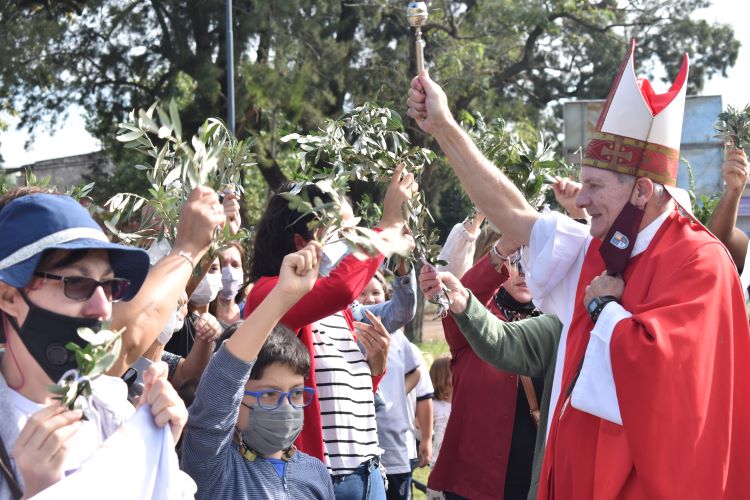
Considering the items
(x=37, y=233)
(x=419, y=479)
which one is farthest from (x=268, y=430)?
(x=419, y=479)

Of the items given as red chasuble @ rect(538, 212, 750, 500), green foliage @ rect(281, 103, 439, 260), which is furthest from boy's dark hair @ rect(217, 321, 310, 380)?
red chasuble @ rect(538, 212, 750, 500)

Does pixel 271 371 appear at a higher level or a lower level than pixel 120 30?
lower

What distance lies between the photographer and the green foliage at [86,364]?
2371mm

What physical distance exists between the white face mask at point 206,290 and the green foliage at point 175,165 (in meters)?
1.44

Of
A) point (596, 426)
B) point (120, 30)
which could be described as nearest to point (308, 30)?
point (120, 30)

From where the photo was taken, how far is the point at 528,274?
4.47 meters

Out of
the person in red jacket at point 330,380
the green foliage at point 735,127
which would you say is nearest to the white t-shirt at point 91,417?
the person in red jacket at point 330,380

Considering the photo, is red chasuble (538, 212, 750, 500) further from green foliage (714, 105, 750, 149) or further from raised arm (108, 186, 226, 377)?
green foliage (714, 105, 750, 149)

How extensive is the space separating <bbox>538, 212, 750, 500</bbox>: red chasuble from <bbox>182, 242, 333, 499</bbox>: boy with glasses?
99 centimetres

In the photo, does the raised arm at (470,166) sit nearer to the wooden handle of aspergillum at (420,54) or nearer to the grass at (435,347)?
the wooden handle of aspergillum at (420,54)

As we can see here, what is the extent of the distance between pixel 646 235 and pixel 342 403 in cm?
153

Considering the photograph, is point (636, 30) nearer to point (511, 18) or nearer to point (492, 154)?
point (511, 18)

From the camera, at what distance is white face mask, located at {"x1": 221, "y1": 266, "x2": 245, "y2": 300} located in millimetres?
6129

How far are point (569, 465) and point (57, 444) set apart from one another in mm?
2086
